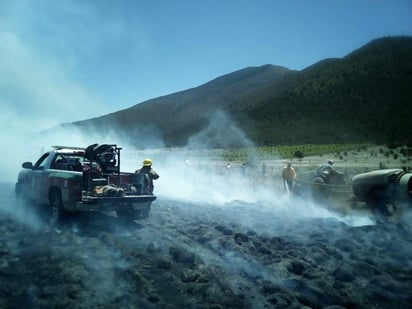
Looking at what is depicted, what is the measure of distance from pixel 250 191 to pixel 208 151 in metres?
36.7

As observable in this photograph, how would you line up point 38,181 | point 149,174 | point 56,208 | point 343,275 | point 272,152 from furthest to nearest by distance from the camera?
point 272,152, point 149,174, point 38,181, point 56,208, point 343,275

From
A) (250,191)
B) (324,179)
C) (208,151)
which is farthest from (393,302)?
(208,151)

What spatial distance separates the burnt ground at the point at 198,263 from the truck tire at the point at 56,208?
262mm

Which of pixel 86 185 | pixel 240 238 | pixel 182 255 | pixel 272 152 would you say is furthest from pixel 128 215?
pixel 272 152

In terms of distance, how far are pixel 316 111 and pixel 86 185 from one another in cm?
6511

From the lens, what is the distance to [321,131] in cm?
6425

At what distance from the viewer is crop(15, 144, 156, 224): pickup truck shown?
32.7 ft

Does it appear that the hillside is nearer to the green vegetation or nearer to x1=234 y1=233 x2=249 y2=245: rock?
the green vegetation

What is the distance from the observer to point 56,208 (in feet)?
34.8

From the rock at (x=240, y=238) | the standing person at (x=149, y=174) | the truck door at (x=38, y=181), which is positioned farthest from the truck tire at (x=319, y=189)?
the truck door at (x=38, y=181)

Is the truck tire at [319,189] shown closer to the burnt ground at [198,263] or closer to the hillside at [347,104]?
the burnt ground at [198,263]

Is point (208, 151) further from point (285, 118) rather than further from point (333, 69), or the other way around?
point (333, 69)

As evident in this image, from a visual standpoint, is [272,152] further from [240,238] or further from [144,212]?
[240,238]

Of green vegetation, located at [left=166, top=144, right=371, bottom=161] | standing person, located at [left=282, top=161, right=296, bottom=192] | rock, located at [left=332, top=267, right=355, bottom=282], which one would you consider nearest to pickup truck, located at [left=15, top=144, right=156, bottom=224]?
rock, located at [left=332, top=267, right=355, bottom=282]
